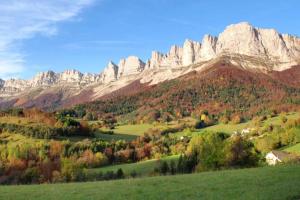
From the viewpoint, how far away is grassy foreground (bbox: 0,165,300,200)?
1129 inches

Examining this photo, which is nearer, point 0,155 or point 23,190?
point 23,190

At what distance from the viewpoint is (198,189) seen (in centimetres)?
3183

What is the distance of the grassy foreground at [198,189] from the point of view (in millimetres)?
28672

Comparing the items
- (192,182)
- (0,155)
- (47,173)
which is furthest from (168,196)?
(0,155)

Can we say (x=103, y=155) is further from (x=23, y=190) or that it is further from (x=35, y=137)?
(x=23, y=190)

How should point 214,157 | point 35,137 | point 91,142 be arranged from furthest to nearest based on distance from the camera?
point 35,137, point 91,142, point 214,157

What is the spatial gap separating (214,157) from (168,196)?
4895cm

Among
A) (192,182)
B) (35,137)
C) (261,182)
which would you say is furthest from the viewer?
(35,137)

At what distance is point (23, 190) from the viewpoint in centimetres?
3619

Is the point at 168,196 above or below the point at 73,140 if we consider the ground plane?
below

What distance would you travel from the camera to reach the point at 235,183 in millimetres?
33219

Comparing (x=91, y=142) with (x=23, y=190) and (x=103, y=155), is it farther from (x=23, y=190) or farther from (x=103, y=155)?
(x=23, y=190)

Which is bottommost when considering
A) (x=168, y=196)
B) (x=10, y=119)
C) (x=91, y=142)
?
(x=168, y=196)

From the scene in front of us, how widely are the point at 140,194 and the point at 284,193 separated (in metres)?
10.3
